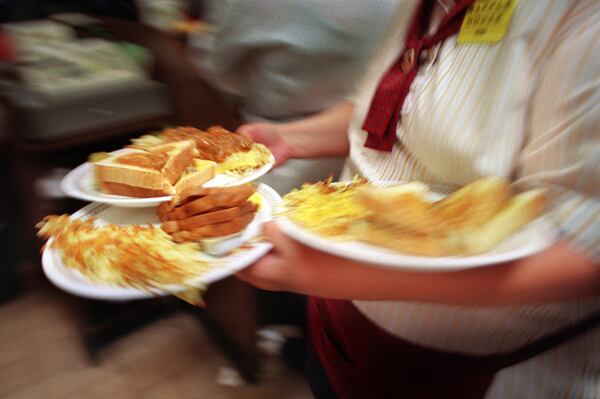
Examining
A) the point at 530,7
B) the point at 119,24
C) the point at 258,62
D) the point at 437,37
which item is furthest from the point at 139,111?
the point at 530,7

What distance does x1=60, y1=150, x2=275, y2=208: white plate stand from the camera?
2.39ft

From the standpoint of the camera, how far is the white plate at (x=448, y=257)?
0.45 metres

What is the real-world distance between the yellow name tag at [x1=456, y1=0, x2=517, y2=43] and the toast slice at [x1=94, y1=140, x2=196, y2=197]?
517mm

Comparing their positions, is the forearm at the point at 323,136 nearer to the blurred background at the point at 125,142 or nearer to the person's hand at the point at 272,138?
the person's hand at the point at 272,138

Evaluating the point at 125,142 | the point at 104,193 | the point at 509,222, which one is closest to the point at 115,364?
the point at 125,142

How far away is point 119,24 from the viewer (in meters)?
1.85

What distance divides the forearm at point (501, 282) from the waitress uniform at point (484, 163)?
3 cm

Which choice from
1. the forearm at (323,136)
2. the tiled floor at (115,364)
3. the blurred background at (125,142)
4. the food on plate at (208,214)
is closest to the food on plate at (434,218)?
the food on plate at (208,214)

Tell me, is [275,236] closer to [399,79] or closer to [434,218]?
[434,218]

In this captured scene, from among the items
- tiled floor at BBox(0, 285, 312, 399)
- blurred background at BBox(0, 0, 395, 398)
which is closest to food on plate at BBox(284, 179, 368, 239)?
blurred background at BBox(0, 0, 395, 398)

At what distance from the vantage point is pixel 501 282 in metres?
0.47

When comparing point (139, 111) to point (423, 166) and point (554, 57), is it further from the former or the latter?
point (554, 57)

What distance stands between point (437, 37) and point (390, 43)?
0.17 metres

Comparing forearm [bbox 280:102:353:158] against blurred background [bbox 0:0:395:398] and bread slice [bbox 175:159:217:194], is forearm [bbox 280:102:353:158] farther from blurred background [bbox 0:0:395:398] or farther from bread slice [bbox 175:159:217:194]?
blurred background [bbox 0:0:395:398]
